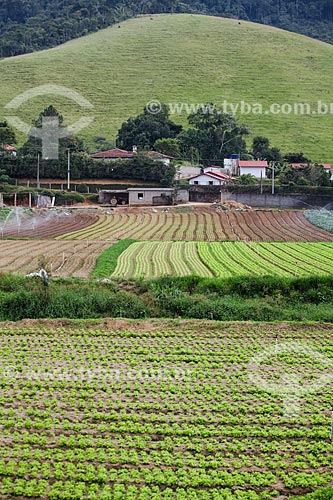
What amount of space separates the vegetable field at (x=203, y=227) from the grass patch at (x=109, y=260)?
151 inches

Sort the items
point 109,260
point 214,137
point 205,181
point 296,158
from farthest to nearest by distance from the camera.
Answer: point 214,137
point 296,158
point 205,181
point 109,260

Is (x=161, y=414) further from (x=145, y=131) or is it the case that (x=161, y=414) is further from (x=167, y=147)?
(x=145, y=131)

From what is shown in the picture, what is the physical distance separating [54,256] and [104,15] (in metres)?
127

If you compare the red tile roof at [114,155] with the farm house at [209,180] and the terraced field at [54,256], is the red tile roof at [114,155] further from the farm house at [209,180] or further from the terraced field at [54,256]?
the terraced field at [54,256]

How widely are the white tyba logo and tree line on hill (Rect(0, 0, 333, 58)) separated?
114 feet

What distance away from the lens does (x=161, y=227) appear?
136 feet

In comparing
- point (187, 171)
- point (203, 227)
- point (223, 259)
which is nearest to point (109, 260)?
point (223, 259)

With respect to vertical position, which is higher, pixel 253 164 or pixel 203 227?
pixel 253 164

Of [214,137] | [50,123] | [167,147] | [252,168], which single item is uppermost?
[50,123]

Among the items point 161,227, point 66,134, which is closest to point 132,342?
point 161,227

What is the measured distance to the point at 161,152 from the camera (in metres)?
73.1

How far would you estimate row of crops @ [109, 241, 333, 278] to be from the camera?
24516 mm

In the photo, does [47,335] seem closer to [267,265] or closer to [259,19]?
[267,265]

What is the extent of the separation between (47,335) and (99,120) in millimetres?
75074
